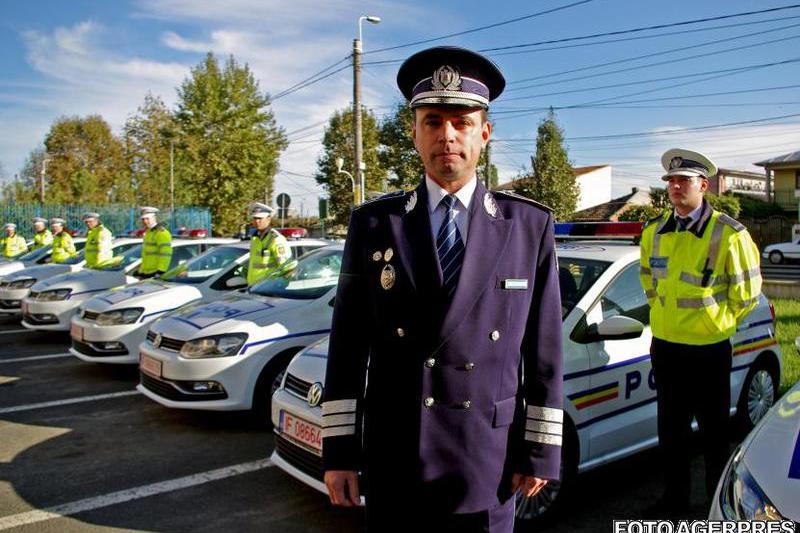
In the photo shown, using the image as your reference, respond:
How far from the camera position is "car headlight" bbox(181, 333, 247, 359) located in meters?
5.11

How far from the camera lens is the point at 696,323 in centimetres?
346

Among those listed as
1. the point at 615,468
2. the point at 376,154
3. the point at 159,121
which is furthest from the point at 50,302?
the point at 376,154

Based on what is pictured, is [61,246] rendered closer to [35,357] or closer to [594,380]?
[35,357]

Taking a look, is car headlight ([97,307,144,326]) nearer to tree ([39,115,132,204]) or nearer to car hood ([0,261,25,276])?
car hood ([0,261,25,276])

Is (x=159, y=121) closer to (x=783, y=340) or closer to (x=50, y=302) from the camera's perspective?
(x=50, y=302)

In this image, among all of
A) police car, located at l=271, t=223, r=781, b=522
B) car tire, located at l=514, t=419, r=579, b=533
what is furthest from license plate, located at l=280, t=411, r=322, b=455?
car tire, located at l=514, t=419, r=579, b=533

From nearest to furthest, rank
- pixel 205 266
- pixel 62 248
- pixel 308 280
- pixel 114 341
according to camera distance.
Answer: pixel 308 280, pixel 114 341, pixel 205 266, pixel 62 248

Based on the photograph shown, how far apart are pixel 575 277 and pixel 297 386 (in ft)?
6.19

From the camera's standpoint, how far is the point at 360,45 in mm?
16906

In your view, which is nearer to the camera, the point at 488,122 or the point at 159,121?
the point at 488,122

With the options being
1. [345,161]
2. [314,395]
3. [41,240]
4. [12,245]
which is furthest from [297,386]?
[345,161]

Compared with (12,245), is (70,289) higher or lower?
lower

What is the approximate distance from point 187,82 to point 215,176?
4545mm

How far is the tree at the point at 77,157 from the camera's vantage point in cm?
4133
